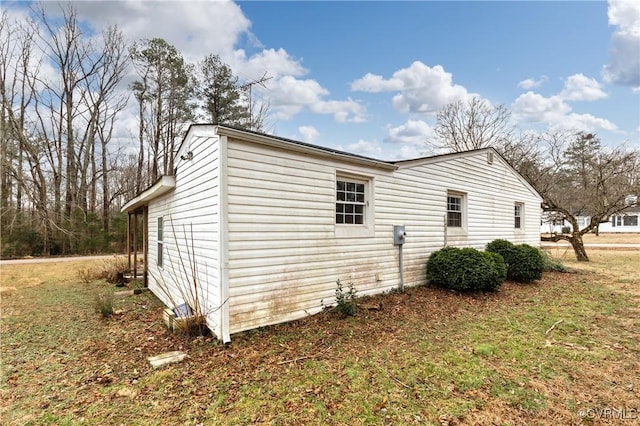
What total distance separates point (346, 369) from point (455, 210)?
6.63m

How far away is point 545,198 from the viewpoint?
47.5 ft

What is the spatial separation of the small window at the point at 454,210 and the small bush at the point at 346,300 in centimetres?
417

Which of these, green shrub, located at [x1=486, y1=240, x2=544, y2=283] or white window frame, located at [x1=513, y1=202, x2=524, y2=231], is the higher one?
white window frame, located at [x1=513, y1=202, x2=524, y2=231]

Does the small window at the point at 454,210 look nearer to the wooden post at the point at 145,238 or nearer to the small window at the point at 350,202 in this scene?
the small window at the point at 350,202

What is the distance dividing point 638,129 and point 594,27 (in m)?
10.3

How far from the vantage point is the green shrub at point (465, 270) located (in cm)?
691

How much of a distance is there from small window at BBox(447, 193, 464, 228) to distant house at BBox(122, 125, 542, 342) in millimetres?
110

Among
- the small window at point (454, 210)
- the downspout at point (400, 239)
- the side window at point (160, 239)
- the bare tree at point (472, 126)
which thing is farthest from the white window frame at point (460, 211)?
the bare tree at point (472, 126)

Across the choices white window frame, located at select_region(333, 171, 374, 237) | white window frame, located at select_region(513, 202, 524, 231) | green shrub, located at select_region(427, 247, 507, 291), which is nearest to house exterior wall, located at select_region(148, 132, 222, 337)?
white window frame, located at select_region(333, 171, 374, 237)

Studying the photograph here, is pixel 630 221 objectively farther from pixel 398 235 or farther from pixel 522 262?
pixel 398 235

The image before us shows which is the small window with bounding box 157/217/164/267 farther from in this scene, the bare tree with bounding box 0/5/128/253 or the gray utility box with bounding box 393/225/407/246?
the bare tree with bounding box 0/5/128/253

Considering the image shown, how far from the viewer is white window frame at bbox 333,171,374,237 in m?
5.88

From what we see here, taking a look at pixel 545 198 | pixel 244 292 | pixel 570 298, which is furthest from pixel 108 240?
pixel 545 198

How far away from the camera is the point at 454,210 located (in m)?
8.83
